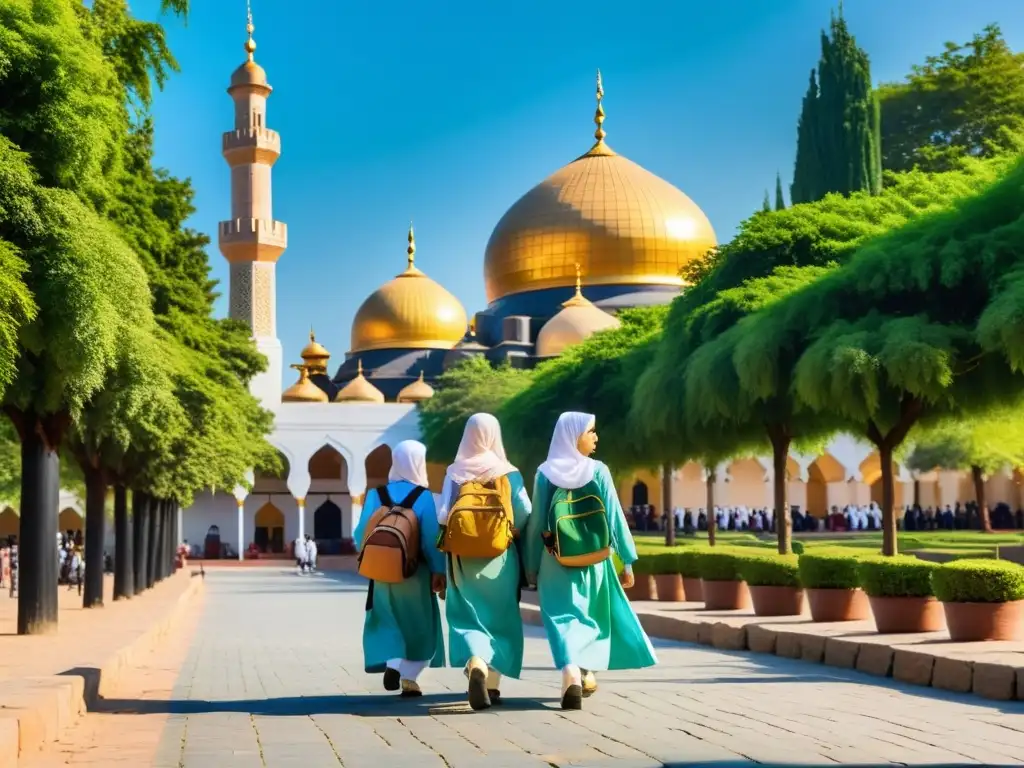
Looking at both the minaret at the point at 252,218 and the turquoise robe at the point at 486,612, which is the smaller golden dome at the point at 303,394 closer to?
the minaret at the point at 252,218

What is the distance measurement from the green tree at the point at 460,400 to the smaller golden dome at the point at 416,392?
7.57 m

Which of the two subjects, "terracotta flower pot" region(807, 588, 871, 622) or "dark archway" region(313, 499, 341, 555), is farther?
"dark archway" region(313, 499, 341, 555)

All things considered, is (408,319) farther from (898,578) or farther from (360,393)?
(898,578)

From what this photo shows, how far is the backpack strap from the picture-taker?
327 inches

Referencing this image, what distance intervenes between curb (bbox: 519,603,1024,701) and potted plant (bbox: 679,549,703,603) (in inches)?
114

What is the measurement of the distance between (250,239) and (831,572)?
46.1 m

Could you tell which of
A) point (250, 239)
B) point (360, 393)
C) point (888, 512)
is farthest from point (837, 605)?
point (360, 393)

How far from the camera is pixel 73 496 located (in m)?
59.1

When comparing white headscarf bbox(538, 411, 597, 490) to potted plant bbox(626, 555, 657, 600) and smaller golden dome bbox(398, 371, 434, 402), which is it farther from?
smaller golden dome bbox(398, 371, 434, 402)

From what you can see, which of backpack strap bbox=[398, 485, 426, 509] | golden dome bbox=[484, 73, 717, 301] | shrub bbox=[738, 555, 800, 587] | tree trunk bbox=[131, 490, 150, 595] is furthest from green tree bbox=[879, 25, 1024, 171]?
backpack strap bbox=[398, 485, 426, 509]

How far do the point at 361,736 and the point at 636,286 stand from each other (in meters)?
60.4

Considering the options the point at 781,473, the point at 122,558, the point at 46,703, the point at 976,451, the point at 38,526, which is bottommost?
the point at 46,703

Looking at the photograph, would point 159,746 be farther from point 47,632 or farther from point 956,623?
point 47,632

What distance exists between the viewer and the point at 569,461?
7.92 m
